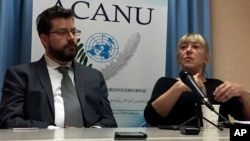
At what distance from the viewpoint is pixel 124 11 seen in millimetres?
2469

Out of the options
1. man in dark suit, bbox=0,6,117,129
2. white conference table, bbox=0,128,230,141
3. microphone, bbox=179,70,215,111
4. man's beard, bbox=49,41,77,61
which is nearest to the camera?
white conference table, bbox=0,128,230,141

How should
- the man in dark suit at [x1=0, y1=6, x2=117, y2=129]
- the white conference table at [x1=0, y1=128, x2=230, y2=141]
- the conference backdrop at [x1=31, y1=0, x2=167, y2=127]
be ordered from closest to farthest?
the white conference table at [x1=0, y1=128, x2=230, y2=141], the man in dark suit at [x1=0, y1=6, x2=117, y2=129], the conference backdrop at [x1=31, y1=0, x2=167, y2=127]

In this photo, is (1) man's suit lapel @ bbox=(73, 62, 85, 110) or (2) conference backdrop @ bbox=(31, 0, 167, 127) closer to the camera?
(1) man's suit lapel @ bbox=(73, 62, 85, 110)

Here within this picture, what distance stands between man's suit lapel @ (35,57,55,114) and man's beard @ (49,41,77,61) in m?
A: 0.09

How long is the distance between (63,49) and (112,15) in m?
0.51

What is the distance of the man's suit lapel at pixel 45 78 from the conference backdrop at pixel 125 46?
0.43 m

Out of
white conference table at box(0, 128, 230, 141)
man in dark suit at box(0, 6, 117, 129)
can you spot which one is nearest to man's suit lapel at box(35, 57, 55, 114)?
man in dark suit at box(0, 6, 117, 129)

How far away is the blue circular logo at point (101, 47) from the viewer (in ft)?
7.91

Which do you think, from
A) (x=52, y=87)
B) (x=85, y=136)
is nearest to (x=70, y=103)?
(x=52, y=87)

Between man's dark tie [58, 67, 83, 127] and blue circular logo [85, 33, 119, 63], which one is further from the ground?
blue circular logo [85, 33, 119, 63]

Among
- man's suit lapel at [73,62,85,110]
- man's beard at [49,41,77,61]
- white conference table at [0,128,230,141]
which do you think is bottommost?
white conference table at [0,128,230,141]

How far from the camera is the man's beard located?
6.79ft

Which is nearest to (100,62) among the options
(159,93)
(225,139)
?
(159,93)

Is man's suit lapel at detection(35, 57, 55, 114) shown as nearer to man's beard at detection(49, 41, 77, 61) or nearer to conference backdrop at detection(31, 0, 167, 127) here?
man's beard at detection(49, 41, 77, 61)
